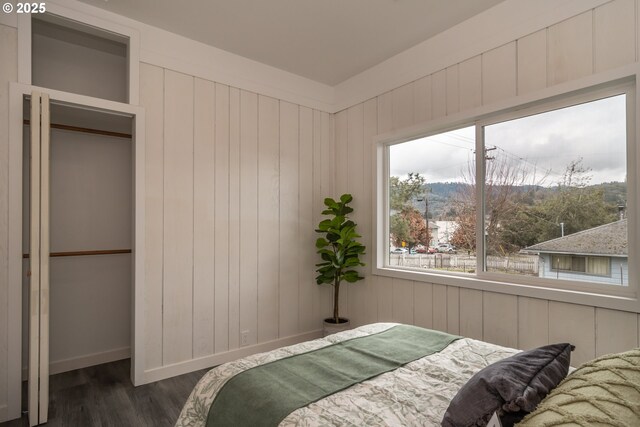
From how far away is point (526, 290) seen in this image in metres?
2.35

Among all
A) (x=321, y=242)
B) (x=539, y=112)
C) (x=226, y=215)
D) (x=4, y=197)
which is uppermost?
(x=539, y=112)

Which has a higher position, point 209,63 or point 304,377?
point 209,63

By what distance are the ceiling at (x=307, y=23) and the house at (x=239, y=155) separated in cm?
2

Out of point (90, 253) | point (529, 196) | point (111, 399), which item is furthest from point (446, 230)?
point (90, 253)

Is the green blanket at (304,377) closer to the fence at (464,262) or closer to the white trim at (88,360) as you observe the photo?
the fence at (464,262)

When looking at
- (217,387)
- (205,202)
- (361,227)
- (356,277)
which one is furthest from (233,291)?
(217,387)

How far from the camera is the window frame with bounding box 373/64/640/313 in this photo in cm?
198

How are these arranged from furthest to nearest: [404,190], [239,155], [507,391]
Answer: [404,190]
[239,155]
[507,391]

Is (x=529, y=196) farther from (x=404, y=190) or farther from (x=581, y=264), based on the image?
(x=404, y=190)

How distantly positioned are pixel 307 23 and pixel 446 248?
2.22 metres

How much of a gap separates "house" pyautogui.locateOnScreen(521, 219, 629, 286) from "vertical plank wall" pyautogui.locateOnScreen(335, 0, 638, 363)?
210mm

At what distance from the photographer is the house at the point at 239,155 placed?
226cm

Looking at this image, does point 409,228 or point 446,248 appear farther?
point 409,228

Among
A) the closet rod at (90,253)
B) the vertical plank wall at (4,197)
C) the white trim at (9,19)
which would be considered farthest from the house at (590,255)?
the white trim at (9,19)
